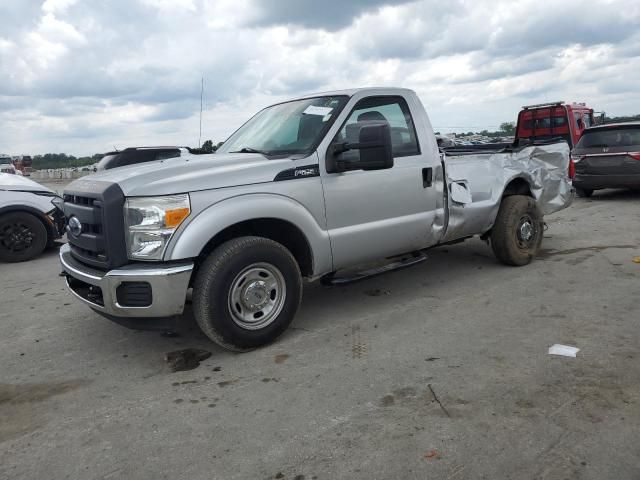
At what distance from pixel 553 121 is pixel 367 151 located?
1302cm

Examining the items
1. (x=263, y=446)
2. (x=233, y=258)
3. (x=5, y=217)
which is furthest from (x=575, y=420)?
(x=5, y=217)

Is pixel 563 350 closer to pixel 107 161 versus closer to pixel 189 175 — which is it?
pixel 189 175

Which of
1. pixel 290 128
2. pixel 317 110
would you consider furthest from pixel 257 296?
pixel 317 110

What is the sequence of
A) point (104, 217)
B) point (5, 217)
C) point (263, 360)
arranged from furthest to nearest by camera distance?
point (5, 217), point (263, 360), point (104, 217)

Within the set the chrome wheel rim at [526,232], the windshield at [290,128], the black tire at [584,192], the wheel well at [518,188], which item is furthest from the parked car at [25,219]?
the black tire at [584,192]

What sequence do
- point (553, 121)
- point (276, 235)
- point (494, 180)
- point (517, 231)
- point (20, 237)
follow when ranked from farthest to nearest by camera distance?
point (553, 121)
point (20, 237)
point (517, 231)
point (494, 180)
point (276, 235)

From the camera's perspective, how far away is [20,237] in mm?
8148

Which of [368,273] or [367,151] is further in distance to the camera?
[368,273]

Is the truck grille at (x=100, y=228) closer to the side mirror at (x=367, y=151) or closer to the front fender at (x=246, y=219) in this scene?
the front fender at (x=246, y=219)

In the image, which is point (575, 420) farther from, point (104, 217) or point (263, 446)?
point (104, 217)

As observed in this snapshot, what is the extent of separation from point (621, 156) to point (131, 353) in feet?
33.6

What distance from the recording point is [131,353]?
416 cm

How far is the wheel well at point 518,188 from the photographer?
6.20m

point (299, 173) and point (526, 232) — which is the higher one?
point (299, 173)
